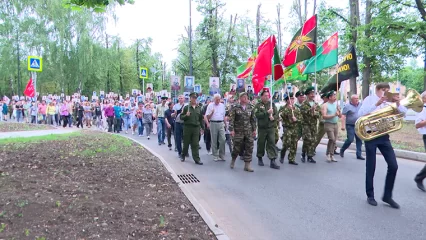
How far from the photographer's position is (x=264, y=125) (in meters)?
7.91

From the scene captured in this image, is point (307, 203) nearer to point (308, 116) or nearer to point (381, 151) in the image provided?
point (381, 151)

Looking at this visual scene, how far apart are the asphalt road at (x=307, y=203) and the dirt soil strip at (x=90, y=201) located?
2.02 feet

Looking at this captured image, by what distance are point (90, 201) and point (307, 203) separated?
3.20 meters

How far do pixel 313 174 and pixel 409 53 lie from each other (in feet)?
46.7

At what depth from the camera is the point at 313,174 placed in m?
7.15

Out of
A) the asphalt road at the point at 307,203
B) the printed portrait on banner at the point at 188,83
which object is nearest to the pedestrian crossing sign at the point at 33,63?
the printed portrait on banner at the point at 188,83

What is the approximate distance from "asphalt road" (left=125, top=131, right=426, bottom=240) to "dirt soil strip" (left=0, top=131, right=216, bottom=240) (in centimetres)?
62

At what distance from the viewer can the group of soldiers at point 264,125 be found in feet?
25.4

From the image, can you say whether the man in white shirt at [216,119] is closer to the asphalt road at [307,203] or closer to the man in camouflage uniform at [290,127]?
the asphalt road at [307,203]

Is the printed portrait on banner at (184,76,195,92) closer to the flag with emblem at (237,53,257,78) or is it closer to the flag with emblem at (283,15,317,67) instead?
the flag with emblem at (237,53,257,78)

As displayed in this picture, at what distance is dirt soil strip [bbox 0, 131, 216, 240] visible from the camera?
12.0 ft

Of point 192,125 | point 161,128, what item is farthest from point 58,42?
point 192,125

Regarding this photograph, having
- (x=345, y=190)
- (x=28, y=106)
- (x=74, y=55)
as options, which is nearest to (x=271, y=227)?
(x=345, y=190)

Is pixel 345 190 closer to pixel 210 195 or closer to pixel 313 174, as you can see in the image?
pixel 313 174
